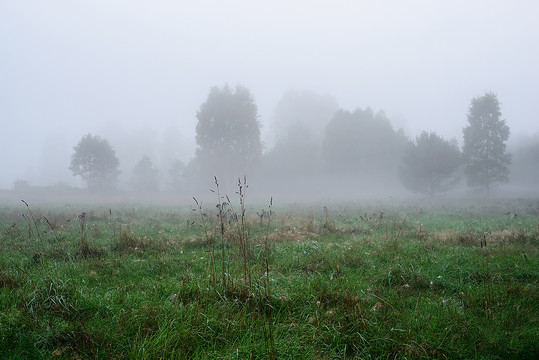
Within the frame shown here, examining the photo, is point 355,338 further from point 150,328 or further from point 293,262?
point 293,262

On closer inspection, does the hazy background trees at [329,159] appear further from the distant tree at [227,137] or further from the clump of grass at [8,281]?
the clump of grass at [8,281]

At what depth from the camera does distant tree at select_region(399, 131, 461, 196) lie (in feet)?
103

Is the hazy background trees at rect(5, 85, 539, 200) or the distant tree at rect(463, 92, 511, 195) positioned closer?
the distant tree at rect(463, 92, 511, 195)

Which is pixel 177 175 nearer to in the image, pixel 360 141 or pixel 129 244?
pixel 360 141

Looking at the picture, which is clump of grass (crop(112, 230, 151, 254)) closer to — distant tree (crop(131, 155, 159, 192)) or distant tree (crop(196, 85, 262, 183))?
distant tree (crop(196, 85, 262, 183))

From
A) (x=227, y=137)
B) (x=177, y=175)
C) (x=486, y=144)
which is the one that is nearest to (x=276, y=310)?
(x=227, y=137)

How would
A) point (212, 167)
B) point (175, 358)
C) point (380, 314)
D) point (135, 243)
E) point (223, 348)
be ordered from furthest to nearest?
1. point (212, 167)
2. point (135, 243)
3. point (380, 314)
4. point (223, 348)
5. point (175, 358)

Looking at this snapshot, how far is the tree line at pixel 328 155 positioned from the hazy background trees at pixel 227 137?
14 centimetres

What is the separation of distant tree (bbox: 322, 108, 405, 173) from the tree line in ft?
0.51

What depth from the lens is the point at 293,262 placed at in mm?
5582

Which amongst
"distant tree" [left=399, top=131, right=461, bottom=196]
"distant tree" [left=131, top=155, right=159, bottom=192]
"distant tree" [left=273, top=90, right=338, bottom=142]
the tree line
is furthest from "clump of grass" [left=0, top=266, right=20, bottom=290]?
"distant tree" [left=273, top=90, right=338, bottom=142]

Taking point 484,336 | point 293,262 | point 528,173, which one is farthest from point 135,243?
point 528,173

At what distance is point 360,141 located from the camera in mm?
43062

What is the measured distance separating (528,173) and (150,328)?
67314 mm
